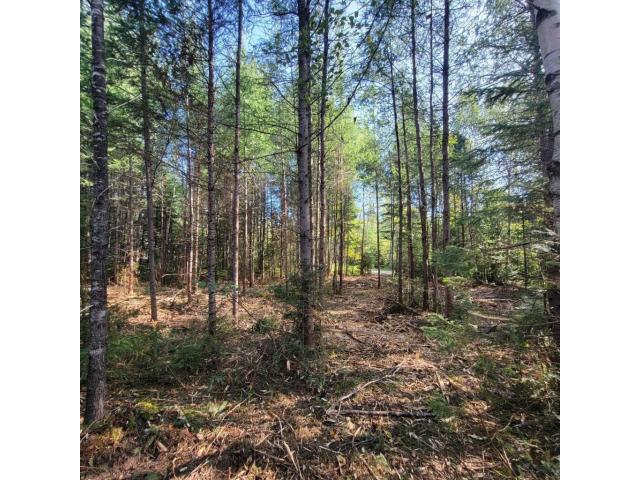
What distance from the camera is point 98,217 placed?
1.89m

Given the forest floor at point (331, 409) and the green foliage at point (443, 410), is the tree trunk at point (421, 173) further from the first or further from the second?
the green foliage at point (443, 410)

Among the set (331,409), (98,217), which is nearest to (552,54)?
(331,409)

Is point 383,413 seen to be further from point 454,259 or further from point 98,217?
point 98,217

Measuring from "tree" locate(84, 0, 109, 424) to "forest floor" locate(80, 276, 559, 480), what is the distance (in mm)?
483

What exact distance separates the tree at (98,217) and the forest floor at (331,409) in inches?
19.0

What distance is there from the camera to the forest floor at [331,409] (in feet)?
5.48

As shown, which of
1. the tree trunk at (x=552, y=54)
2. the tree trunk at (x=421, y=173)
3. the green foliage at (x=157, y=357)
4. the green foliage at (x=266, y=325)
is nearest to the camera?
the tree trunk at (x=552, y=54)

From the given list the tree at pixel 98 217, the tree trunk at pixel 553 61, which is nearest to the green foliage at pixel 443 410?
the tree trunk at pixel 553 61

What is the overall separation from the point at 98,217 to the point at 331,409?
272cm

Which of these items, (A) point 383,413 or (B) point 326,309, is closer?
(A) point 383,413

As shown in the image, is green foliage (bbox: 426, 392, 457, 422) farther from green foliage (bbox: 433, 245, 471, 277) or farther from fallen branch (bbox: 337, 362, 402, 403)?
green foliage (bbox: 433, 245, 471, 277)
